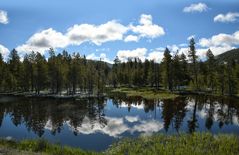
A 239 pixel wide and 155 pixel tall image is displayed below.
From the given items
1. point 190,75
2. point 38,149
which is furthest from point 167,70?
point 38,149

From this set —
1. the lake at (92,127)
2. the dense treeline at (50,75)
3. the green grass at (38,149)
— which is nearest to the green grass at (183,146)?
the green grass at (38,149)

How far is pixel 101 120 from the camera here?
160 ft

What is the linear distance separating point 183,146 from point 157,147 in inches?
91.8

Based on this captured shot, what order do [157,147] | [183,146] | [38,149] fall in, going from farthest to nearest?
1. [183,146]
2. [157,147]
3. [38,149]

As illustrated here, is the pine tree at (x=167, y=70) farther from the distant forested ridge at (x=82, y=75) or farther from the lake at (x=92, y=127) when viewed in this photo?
the lake at (x=92, y=127)

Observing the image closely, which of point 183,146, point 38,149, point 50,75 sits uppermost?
point 50,75

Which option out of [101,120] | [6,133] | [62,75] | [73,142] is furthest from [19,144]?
[62,75]

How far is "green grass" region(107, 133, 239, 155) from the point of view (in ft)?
74.4

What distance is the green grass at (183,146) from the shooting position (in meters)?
22.7

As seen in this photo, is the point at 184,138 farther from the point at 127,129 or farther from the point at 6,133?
the point at 6,133

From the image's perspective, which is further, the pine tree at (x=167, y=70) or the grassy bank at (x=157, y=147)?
the pine tree at (x=167, y=70)

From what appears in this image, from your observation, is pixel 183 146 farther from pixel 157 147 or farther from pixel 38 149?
pixel 38 149

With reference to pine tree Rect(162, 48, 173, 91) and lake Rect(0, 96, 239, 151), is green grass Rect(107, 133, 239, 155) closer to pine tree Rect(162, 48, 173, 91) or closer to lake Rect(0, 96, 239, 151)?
lake Rect(0, 96, 239, 151)

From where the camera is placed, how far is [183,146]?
24562 mm
